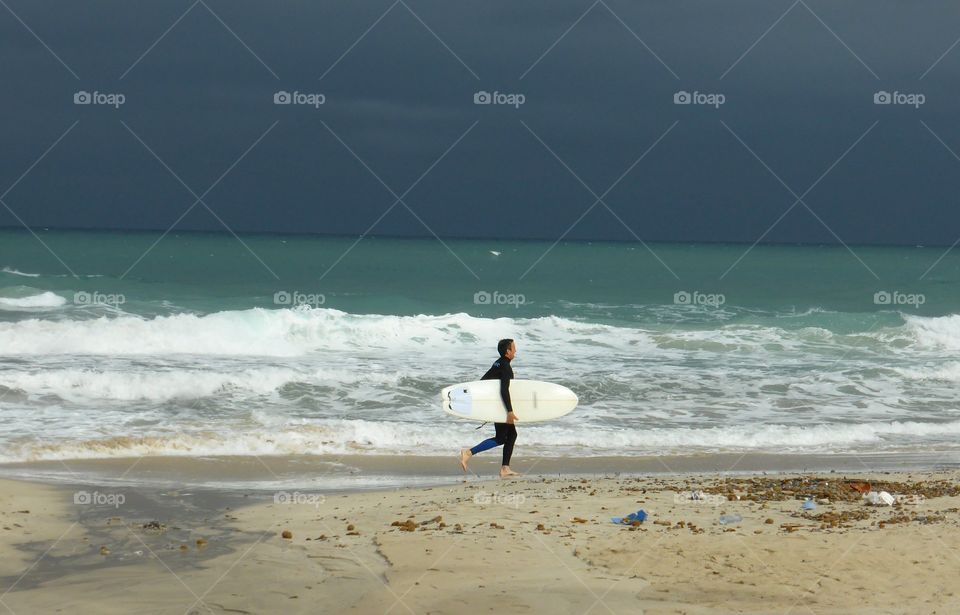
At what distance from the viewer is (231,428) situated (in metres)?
12.9

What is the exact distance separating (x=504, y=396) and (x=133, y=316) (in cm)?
1640

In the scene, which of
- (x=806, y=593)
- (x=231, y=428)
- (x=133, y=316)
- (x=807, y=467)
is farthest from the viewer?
(x=133, y=316)

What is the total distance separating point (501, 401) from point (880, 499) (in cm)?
372

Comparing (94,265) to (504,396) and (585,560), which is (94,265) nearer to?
(504,396)

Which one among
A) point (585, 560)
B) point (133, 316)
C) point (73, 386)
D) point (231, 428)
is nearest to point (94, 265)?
point (133, 316)

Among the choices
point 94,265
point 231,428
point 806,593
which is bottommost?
point 806,593

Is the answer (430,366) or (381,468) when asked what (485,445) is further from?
(430,366)
